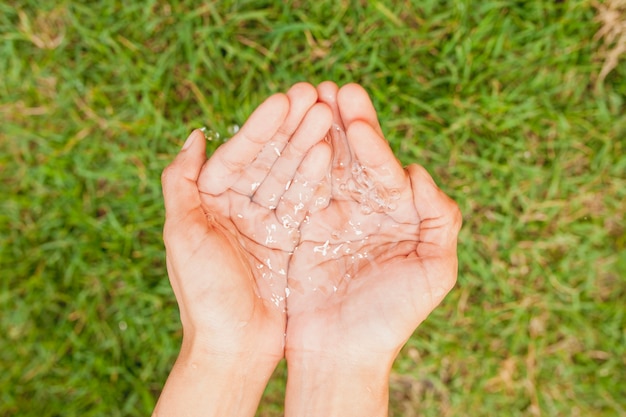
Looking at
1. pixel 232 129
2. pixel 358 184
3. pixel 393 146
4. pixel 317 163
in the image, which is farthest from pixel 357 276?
pixel 232 129

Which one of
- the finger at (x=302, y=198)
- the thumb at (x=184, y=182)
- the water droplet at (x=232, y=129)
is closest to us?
the thumb at (x=184, y=182)

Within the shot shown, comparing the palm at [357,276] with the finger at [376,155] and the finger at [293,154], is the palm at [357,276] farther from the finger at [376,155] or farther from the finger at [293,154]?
the finger at [293,154]

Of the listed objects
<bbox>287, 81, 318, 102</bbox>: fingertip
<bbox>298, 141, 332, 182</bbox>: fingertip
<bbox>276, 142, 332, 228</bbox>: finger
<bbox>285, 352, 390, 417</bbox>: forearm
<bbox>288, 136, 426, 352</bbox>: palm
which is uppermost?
<bbox>287, 81, 318, 102</bbox>: fingertip

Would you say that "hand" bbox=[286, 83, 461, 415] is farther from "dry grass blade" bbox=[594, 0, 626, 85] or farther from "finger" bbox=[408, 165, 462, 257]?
"dry grass blade" bbox=[594, 0, 626, 85]

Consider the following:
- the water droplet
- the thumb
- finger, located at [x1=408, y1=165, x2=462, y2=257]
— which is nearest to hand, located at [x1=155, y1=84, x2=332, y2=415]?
the thumb

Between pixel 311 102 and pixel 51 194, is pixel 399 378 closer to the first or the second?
pixel 311 102

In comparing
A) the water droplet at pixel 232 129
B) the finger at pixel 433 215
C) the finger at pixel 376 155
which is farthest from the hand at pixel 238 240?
the water droplet at pixel 232 129

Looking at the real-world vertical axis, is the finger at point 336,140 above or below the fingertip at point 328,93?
below
